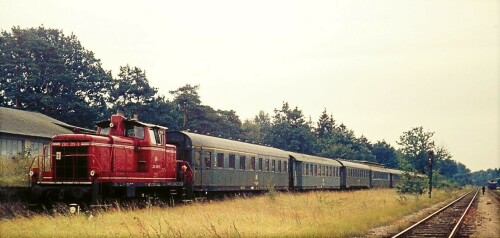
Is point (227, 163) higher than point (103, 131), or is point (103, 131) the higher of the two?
point (103, 131)

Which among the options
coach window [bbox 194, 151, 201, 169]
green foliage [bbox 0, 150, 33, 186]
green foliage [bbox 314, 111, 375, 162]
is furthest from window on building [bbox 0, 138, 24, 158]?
green foliage [bbox 314, 111, 375, 162]

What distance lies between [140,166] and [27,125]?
24.2m

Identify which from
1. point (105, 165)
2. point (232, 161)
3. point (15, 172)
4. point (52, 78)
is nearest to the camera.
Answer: point (105, 165)

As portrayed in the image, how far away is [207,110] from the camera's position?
84938 millimetres

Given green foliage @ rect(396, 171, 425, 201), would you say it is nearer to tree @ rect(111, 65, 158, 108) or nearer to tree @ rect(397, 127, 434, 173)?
tree @ rect(397, 127, 434, 173)

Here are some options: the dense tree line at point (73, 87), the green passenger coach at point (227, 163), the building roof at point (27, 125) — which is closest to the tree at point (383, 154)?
the dense tree line at point (73, 87)

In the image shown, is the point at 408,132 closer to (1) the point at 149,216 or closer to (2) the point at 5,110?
(2) the point at 5,110

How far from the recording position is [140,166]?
20969mm

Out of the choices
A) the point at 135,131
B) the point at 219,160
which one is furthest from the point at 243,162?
the point at 135,131

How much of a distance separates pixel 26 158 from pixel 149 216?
18.9 m

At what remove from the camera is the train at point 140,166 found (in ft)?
61.2

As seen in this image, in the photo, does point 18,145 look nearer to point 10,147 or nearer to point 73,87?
point 10,147

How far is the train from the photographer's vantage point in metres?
18.6

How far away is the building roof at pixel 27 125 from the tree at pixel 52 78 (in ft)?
42.9
